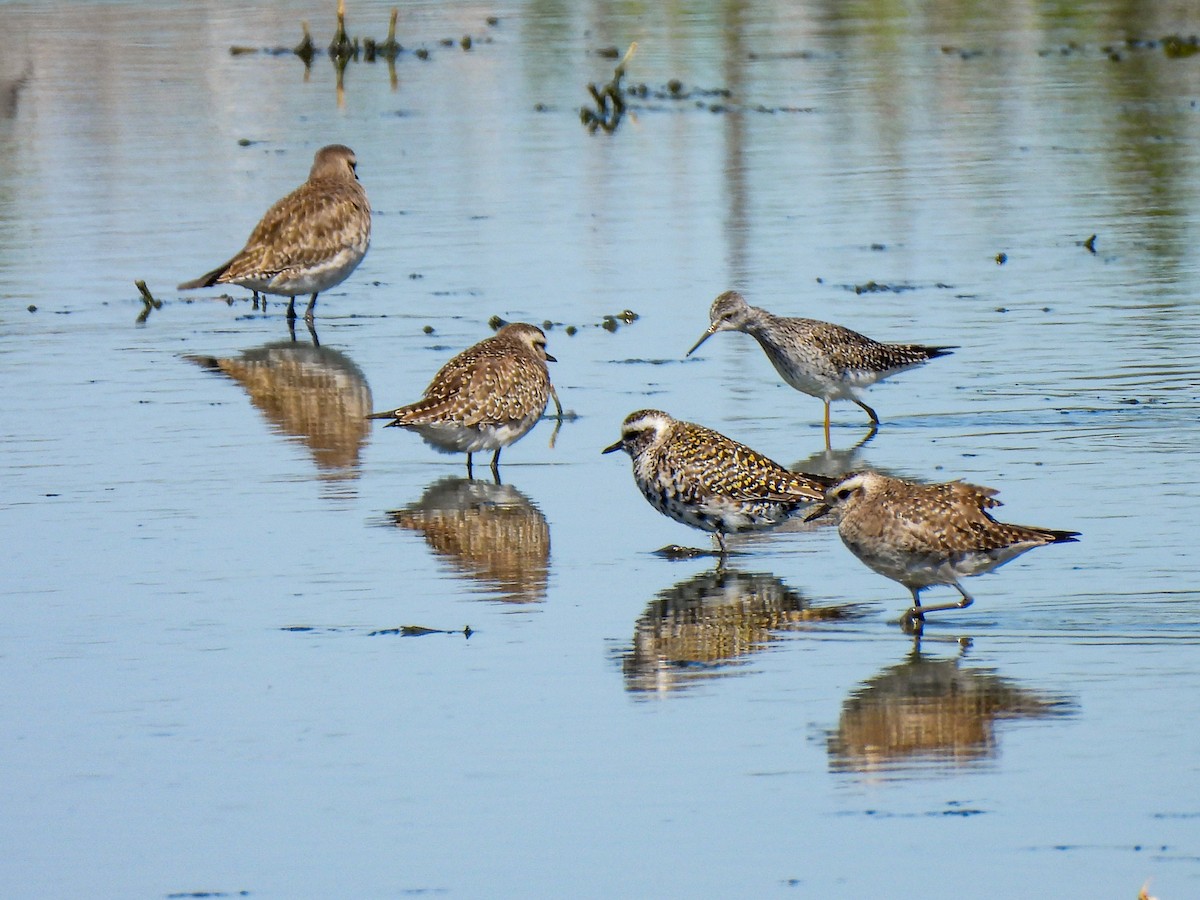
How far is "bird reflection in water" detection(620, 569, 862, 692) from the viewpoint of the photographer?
10117mm

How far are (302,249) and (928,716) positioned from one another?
11.4 meters

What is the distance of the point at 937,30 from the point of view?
38.4m

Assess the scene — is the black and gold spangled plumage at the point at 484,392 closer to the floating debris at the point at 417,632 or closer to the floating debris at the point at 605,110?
the floating debris at the point at 417,632

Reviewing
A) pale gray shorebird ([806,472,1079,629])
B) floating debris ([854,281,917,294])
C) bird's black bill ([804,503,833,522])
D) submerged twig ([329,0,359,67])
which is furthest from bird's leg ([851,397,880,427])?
submerged twig ([329,0,359,67])

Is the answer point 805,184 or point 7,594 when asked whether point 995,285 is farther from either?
point 7,594

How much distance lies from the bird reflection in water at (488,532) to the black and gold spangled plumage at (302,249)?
5.80 m

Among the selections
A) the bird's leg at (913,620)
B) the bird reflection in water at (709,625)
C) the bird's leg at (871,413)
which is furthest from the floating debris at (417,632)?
the bird's leg at (871,413)

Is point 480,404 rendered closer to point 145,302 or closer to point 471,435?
point 471,435

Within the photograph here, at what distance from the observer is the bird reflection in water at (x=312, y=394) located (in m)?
15.1

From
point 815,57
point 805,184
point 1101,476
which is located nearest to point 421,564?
point 1101,476

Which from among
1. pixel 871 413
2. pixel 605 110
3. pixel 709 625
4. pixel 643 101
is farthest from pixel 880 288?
pixel 643 101

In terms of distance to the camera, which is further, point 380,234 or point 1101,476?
point 380,234

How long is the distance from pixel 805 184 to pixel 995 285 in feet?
18.9

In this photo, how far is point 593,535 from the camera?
12.6 metres
